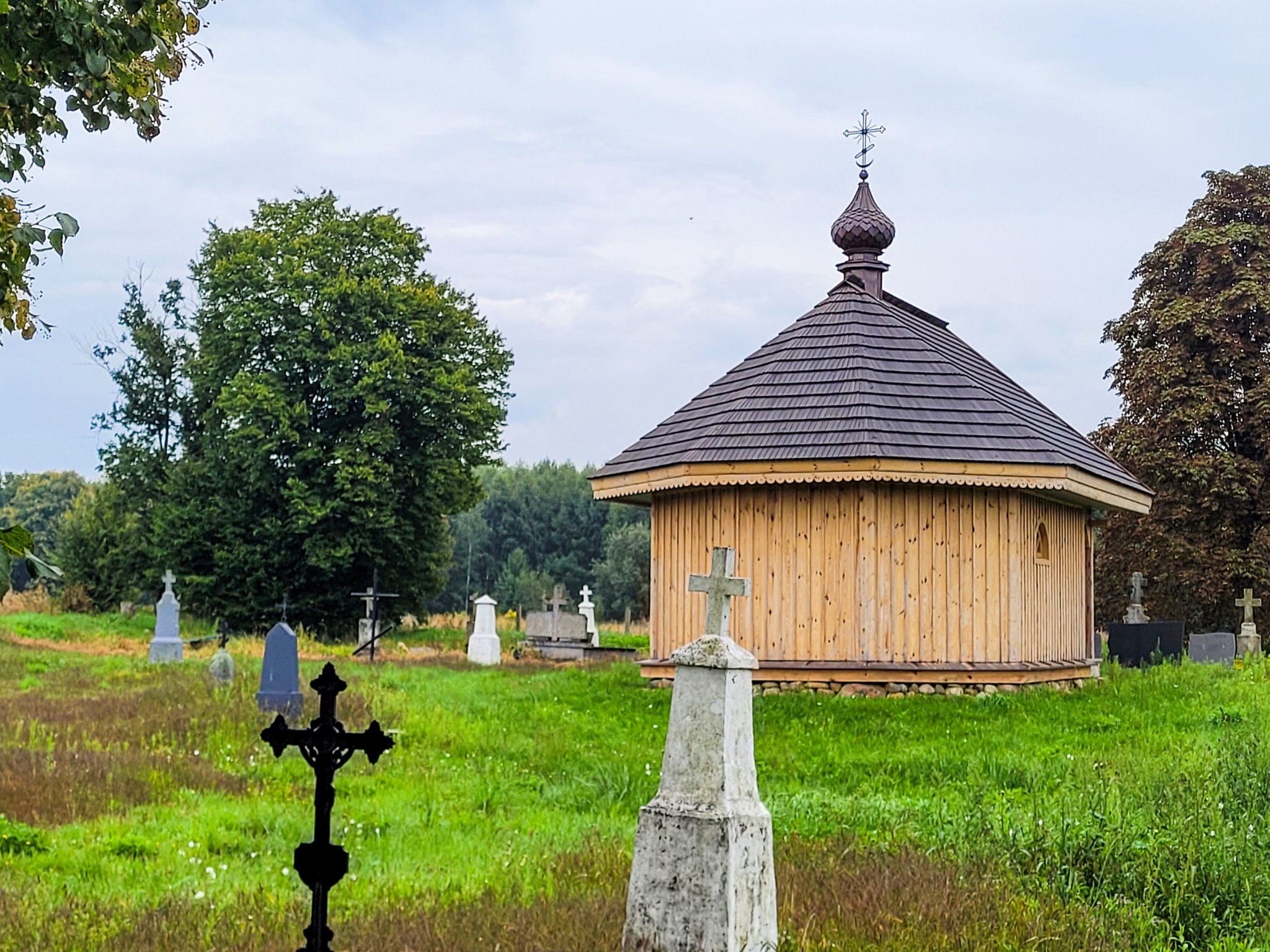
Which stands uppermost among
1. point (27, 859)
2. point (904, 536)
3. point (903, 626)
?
point (904, 536)

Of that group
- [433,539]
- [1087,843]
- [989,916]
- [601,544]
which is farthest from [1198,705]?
[601,544]

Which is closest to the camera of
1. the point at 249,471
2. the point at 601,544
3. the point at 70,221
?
the point at 70,221

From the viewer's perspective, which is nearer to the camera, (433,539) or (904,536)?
(904,536)

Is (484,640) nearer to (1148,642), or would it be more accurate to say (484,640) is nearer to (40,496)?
(1148,642)

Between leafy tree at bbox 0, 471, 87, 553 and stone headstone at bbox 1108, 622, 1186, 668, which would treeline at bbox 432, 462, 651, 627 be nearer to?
leafy tree at bbox 0, 471, 87, 553

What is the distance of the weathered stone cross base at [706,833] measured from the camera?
20.2 feet

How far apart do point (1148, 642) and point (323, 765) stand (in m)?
20.4

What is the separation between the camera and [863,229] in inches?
853

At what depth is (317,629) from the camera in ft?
124

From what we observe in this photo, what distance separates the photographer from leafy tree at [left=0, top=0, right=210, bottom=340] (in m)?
4.30

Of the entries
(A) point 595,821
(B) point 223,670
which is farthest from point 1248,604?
(A) point 595,821

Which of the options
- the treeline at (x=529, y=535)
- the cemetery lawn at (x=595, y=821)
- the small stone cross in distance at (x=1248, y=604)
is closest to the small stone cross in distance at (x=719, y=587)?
the cemetery lawn at (x=595, y=821)

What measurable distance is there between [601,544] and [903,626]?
184 feet

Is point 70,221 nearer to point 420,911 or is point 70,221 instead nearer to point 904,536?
point 420,911
